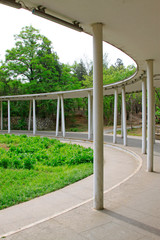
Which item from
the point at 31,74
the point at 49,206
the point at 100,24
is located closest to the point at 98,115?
the point at 100,24

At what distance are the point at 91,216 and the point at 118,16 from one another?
3.69 meters

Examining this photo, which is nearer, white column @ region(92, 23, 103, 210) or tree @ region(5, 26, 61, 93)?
white column @ region(92, 23, 103, 210)

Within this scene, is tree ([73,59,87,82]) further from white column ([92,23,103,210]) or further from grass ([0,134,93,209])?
white column ([92,23,103,210])

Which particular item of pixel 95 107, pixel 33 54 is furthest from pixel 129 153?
pixel 33 54

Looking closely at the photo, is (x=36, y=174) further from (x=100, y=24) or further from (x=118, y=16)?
(x=118, y=16)

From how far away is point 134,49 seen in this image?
20.7 ft

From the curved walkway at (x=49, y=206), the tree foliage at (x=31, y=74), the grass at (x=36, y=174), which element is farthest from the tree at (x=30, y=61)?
the curved walkway at (x=49, y=206)

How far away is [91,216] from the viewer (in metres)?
4.40

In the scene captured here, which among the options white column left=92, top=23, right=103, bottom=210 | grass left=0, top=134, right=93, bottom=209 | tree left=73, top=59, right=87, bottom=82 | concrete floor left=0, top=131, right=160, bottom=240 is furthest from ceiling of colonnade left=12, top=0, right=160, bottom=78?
tree left=73, top=59, right=87, bottom=82

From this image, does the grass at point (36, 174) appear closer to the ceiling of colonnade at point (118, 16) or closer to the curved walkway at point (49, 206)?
the curved walkway at point (49, 206)

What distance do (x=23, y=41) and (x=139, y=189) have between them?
31030 millimetres

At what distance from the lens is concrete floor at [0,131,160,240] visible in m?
3.72

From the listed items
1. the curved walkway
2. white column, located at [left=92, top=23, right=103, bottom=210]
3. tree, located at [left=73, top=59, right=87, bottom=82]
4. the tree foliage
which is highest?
tree, located at [left=73, top=59, right=87, bottom=82]

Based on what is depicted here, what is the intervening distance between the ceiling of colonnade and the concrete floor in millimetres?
3611
